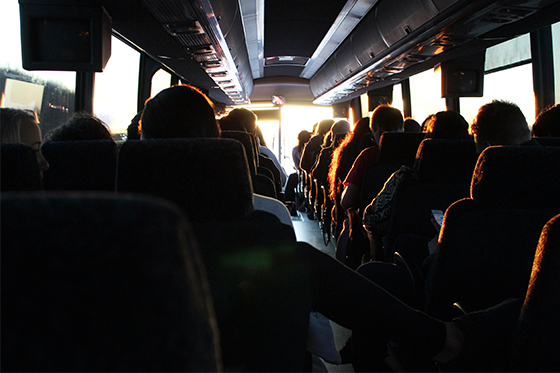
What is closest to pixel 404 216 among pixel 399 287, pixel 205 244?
pixel 399 287

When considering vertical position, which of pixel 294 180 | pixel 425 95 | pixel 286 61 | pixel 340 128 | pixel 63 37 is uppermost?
pixel 286 61

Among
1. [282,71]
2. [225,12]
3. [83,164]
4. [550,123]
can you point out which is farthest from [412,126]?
[282,71]

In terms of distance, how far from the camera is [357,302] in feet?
4.80

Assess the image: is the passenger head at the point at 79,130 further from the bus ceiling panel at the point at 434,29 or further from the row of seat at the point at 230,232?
the bus ceiling panel at the point at 434,29

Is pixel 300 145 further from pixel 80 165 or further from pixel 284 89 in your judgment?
pixel 80 165

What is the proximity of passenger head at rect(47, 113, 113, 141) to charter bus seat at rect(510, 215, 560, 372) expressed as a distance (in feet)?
8.25

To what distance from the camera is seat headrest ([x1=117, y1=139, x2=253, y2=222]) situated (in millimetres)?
1209

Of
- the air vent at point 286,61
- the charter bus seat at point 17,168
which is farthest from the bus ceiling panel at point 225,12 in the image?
the air vent at point 286,61

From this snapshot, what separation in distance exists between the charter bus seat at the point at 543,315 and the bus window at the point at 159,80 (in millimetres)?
7029

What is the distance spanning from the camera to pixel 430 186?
250 cm

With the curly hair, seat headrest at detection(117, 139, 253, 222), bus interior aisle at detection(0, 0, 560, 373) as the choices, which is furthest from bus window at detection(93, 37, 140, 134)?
seat headrest at detection(117, 139, 253, 222)

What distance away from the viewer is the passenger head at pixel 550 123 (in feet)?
10.1

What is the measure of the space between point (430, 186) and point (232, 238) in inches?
64.1

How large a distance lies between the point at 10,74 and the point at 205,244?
3336mm
